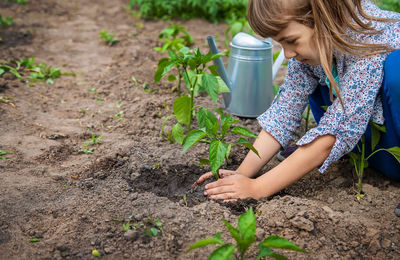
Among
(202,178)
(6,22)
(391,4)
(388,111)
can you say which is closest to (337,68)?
(388,111)

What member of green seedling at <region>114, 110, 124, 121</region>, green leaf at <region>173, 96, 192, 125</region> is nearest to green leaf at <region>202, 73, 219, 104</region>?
green leaf at <region>173, 96, 192, 125</region>

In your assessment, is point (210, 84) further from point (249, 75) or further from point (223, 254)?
point (223, 254)

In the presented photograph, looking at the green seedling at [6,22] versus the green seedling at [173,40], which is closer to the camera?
the green seedling at [173,40]

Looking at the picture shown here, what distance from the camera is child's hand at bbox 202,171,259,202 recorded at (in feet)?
5.32

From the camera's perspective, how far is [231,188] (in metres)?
1.63

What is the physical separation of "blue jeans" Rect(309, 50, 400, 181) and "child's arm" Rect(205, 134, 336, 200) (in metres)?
0.26

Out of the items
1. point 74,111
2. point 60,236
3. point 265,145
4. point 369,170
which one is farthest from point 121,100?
point 369,170

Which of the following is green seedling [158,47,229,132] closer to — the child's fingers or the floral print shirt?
the child's fingers

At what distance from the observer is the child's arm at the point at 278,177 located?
5.21 ft

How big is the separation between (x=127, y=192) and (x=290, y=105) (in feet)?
2.68

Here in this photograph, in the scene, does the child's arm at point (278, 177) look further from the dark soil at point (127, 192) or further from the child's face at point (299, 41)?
the child's face at point (299, 41)

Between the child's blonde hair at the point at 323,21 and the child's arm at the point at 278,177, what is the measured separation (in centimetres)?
21

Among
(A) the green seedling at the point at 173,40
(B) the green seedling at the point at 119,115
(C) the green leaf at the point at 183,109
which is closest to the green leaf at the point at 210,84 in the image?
(C) the green leaf at the point at 183,109

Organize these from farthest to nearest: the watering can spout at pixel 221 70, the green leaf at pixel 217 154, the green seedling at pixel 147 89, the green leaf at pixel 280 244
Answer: the green seedling at pixel 147 89 → the watering can spout at pixel 221 70 → the green leaf at pixel 217 154 → the green leaf at pixel 280 244
